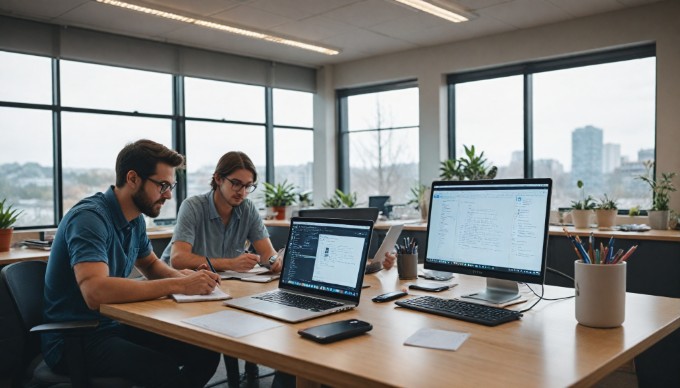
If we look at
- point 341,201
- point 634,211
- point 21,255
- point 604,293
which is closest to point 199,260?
point 604,293

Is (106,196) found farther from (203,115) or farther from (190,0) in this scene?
(203,115)

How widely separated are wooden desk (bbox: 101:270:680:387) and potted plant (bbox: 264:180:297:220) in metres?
4.17

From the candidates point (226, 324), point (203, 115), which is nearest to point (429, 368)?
point (226, 324)

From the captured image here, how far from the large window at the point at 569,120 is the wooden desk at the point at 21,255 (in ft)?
13.3

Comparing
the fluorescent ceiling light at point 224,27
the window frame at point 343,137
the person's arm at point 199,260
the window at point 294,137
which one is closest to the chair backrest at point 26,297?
the person's arm at point 199,260

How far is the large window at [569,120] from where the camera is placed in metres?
4.88

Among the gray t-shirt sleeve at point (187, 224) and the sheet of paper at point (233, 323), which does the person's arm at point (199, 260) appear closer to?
the gray t-shirt sleeve at point (187, 224)

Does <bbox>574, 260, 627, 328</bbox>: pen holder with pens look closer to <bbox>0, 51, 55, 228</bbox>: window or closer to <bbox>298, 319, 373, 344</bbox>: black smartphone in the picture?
<bbox>298, 319, 373, 344</bbox>: black smartphone

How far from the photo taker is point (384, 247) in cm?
268

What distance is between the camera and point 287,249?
2.19 m

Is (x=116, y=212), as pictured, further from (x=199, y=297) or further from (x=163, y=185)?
(x=199, y=297)

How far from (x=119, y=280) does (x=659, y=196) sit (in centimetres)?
395

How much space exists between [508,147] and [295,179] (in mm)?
2565

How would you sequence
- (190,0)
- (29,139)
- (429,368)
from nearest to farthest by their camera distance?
(429,368)
(190,0)
(29,139)
